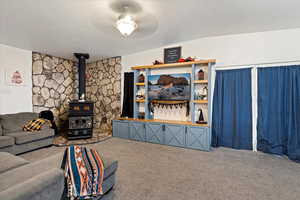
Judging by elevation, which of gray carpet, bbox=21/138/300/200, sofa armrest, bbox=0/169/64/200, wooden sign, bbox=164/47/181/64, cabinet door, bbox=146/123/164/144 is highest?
wooden sign, bbox=164/47/181/64

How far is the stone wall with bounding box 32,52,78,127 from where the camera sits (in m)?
4.36

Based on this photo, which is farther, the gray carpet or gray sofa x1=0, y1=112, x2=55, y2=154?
gray sofa x1=0, y1=112, x2=55, y2=154

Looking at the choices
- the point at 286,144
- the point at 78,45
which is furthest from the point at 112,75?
the point at 286,144

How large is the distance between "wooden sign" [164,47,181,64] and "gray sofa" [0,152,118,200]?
3065mm

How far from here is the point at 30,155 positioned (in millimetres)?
2926

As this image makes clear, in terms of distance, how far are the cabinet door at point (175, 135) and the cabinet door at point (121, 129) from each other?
124cm

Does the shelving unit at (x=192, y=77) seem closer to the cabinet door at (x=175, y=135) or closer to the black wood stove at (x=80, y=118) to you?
the cabinet door at (x=175, y=135)

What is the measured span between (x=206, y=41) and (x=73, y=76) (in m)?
4.89

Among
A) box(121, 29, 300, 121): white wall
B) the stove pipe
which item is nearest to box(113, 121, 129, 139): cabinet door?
the stove pipe

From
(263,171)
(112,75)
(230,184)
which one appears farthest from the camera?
(112,75)

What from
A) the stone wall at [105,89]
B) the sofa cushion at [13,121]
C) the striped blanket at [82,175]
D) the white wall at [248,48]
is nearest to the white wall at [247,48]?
the white wall at [248,48]

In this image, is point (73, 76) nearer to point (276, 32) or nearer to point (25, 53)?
point (25, 53)

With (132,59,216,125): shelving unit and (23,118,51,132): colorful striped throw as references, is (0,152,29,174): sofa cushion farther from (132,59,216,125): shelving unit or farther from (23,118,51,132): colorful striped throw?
(132,59,216,125): shelving unit

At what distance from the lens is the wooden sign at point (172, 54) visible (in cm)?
388
